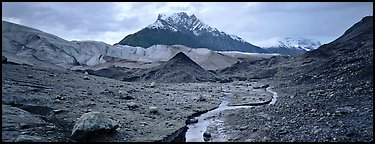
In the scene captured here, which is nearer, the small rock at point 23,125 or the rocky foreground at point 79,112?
the rocky foreground at point 79,112

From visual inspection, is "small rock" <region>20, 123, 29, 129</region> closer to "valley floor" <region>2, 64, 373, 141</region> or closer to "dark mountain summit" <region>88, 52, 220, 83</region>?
"valley floor" <region>2, 64, 373, 141</region>

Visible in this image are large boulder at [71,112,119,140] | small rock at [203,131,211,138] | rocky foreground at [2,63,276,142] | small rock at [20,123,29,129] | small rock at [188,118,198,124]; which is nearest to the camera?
large boulder at [71,112,119,140]

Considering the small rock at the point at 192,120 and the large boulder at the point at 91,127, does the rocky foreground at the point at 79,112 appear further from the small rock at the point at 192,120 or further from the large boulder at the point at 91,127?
the small rock at the point at 192,120

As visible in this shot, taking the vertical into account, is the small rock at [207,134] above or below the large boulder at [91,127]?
below

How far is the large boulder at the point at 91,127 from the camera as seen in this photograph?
9.82m

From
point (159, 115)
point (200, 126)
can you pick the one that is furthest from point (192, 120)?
point (159, 115)

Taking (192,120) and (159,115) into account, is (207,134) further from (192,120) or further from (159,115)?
(159,115)

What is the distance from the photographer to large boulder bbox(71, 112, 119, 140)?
32.2 ft

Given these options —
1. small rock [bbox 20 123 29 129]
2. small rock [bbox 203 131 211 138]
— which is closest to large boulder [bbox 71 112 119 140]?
small rock [bbox 20 123 29 129]

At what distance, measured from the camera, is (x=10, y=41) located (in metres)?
60.2

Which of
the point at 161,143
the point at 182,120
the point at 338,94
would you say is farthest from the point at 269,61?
the point at 161,143

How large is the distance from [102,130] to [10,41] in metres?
58.8

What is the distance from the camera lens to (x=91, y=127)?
9.86m

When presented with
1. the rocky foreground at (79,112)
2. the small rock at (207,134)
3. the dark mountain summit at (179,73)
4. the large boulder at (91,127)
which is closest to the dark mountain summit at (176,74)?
the dark mountain summit at (179,73)
